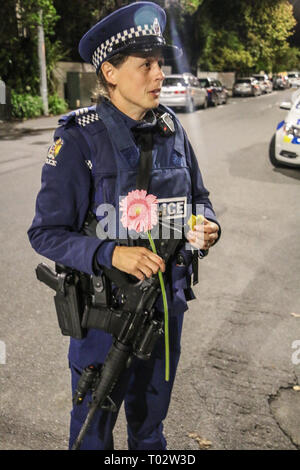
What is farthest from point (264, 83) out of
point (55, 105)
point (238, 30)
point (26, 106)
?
point (26, 106)

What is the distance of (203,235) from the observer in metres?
1.78

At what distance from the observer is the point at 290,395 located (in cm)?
293

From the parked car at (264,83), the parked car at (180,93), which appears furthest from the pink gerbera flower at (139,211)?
the parked car at (264,83)

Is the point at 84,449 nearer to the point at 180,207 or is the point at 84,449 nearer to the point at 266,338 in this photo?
the point at 180,207

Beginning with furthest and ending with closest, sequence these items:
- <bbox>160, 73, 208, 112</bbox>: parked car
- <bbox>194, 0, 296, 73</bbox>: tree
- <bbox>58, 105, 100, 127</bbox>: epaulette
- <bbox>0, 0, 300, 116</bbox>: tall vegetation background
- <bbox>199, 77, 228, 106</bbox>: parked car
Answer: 1. <bbox>194, 0, 296, 73</bbox>: tree
2. <bbox>199, 77, 228, 106</bbox>: parked car
3. <bbox>160, 73, 208, 112</bbox>: parked car
4. <bbox>0, 0, 300, 116</bbox>: tall vegetation background
5. <bbox>58, 105, 100, 127</bbox>: epaulette

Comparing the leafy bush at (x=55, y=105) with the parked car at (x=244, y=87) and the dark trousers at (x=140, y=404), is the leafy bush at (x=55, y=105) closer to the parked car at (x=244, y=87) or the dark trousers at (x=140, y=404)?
the dark trousers at (x=140, y=404)

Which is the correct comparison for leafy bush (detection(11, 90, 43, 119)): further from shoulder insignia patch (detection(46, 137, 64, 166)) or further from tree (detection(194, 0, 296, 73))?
tree (detection(194, 0, 296, 73))

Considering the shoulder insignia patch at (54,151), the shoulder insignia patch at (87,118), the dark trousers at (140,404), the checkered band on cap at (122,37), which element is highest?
the checkered band on cap at (122,37)

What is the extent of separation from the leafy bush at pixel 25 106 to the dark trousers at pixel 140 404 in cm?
1524

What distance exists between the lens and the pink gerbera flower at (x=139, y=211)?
5.34 feet

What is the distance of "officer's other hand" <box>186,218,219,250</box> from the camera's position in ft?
5.78

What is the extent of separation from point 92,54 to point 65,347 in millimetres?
2198

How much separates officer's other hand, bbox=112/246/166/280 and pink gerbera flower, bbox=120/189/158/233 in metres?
0.08

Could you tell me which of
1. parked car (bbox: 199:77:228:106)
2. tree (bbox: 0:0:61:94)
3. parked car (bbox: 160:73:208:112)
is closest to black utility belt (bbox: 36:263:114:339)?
tree (bbox: 0:0:61:94)
